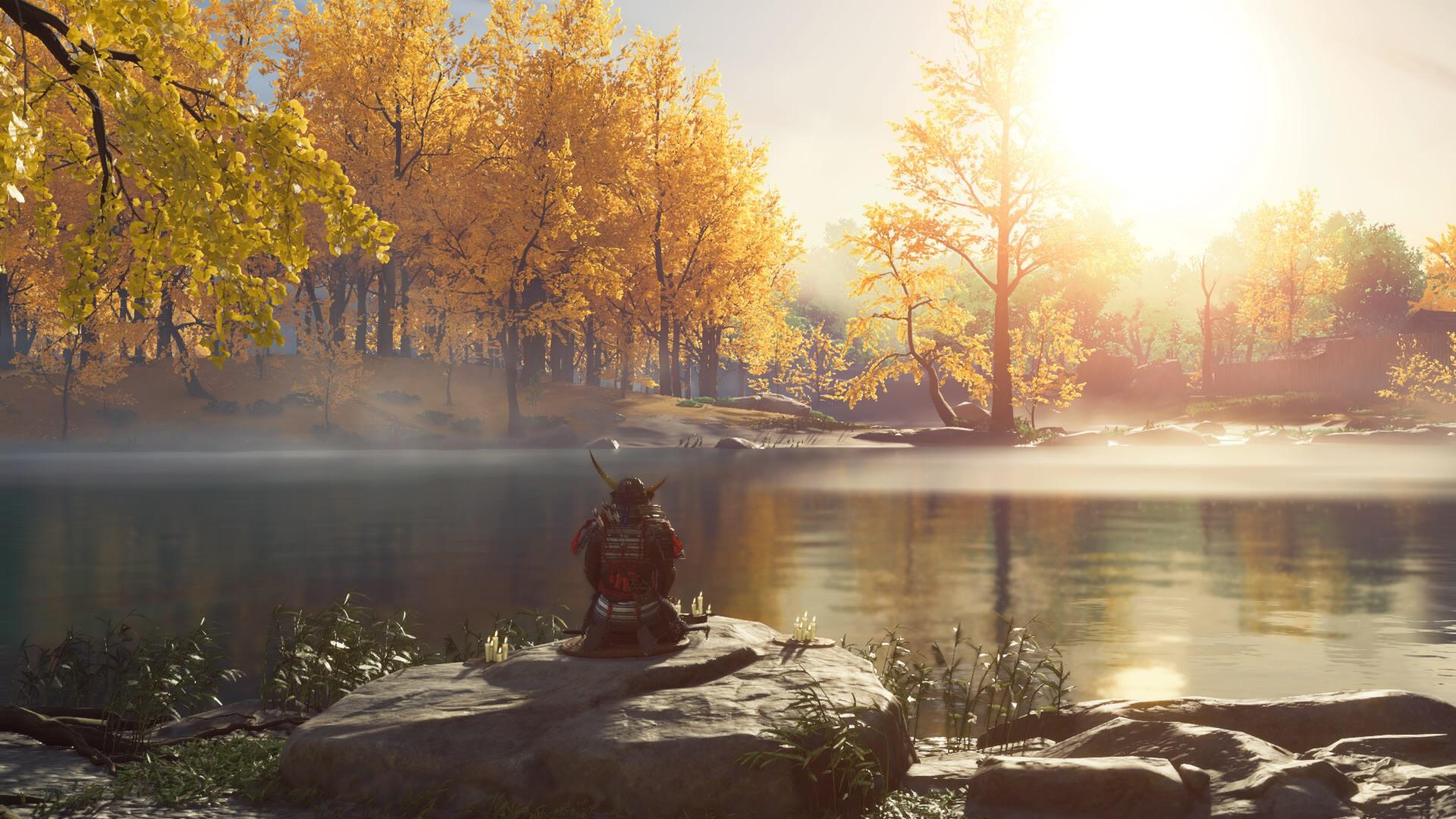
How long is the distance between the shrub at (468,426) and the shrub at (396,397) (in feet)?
7.47

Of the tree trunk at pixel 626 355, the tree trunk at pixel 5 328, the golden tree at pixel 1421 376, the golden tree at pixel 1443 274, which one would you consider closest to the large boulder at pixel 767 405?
the tree trunk at pixel 626 355

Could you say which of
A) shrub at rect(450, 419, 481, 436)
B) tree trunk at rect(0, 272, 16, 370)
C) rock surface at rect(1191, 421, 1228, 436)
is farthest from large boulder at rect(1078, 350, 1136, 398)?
tree trunk at rect(0, 272, 16, 370)

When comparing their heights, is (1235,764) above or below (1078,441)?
below

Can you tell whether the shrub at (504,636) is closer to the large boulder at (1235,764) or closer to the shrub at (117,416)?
the large boulder at (1235,764)

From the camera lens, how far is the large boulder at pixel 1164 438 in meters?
44.8

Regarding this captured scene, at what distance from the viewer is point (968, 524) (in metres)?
19.2

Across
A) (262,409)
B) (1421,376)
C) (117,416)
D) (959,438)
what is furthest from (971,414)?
(117,416)

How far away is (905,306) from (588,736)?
39.6 m

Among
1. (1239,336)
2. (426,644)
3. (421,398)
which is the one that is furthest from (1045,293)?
(426,644)

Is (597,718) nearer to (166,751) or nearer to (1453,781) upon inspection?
(166,751)

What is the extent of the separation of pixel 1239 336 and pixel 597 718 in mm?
99470

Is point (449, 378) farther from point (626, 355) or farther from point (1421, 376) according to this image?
point (1421, 376)

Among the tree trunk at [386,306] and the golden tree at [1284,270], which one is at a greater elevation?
the golden tree at [1284,270]

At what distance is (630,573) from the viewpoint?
680 cm
